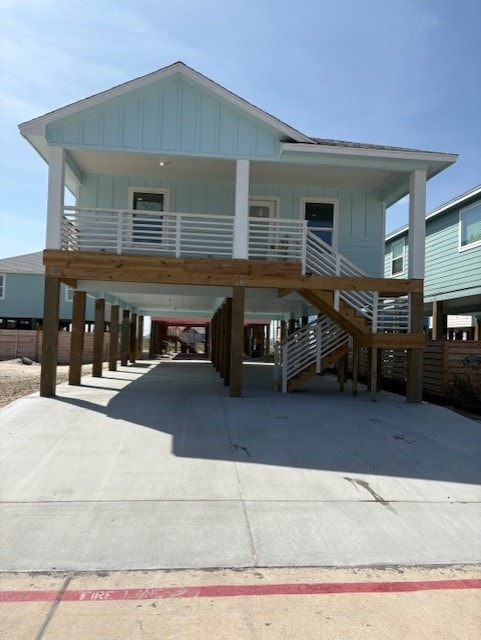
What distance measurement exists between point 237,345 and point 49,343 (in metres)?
3.97

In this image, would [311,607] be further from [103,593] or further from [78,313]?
[78,313]

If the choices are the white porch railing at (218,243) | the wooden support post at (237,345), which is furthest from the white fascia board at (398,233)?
the wooden support post at (237,345)

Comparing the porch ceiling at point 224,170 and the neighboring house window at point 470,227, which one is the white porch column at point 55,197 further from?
the neighboring house window at point 470,227

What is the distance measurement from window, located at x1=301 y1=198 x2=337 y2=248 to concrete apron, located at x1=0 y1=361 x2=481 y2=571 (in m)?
5.54

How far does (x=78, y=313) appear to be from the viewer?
1390 cm

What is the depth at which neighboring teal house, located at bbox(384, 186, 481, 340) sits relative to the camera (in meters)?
16.4

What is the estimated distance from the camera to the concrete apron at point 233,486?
14.0ft

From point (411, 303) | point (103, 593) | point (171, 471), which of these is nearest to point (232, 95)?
point (411, 303)

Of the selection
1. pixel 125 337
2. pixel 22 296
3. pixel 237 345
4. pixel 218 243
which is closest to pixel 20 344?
pixel 22 296

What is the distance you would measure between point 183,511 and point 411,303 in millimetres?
8677

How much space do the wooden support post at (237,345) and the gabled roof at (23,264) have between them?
21799mm

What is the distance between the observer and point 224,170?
42.4 ft

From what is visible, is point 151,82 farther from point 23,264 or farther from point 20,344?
point 23,264

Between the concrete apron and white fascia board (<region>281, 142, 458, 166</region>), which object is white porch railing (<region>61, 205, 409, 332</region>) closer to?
white fascia board (<region>281, 142, 458, 166</region>)
